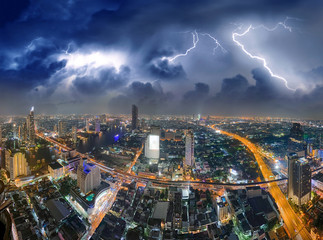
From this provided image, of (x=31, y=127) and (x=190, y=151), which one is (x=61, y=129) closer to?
(x=31, y=127)

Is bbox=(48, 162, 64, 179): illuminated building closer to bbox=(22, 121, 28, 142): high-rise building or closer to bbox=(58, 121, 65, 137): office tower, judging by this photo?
bbox=(22, 121, 28, 142): high-rise building

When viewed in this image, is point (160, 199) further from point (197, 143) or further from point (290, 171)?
point (197, 143)

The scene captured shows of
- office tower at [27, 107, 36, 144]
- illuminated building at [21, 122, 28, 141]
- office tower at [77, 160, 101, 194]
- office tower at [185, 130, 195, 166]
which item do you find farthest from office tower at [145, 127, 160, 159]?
illuminated building at [21, 122, 28, 141]

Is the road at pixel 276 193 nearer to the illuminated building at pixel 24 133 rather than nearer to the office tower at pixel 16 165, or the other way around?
the office tower at pixel 16 165

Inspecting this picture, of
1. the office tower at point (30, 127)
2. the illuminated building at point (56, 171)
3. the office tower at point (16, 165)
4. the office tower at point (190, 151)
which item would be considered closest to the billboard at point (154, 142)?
the office tower at point (190, 151)

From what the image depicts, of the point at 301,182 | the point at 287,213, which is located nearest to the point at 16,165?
the point at 287,213

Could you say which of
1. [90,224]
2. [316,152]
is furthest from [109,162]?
[316,152]

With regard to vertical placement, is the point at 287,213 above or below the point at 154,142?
below
